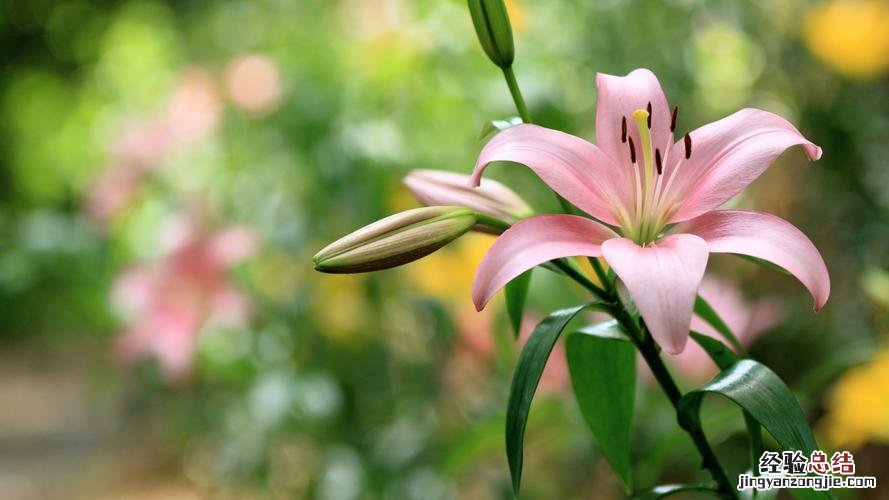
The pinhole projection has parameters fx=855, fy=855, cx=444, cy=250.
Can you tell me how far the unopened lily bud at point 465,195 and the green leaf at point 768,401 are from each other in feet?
0.37

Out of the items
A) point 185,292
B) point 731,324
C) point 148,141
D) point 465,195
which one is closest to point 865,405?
point 731,324

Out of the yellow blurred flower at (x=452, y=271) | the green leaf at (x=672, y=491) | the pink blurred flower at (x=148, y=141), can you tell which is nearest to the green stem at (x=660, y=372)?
the green leaf at (x=672, y=491)

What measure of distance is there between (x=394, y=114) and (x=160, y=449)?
1046mm

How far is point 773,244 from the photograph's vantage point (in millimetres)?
298

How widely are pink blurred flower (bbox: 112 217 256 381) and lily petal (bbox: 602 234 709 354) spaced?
25.9 inches

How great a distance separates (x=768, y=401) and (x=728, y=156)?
0.10 m

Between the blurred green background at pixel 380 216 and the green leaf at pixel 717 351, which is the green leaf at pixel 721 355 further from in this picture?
the blurred green background at pixel 380 216

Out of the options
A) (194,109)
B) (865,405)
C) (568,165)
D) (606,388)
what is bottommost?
(865,405)

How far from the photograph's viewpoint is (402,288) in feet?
3.15

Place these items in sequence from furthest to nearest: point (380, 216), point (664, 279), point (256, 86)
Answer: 1. point (256, 86)
2. point (380, 216)
3. point (664, 279)

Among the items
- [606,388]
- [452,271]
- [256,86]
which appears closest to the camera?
[606,388]

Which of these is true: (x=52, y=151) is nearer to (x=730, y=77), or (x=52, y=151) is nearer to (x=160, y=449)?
(x=160, y=449)

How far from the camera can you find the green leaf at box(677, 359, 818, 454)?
1.00 feet

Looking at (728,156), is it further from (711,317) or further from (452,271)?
(452,271)
